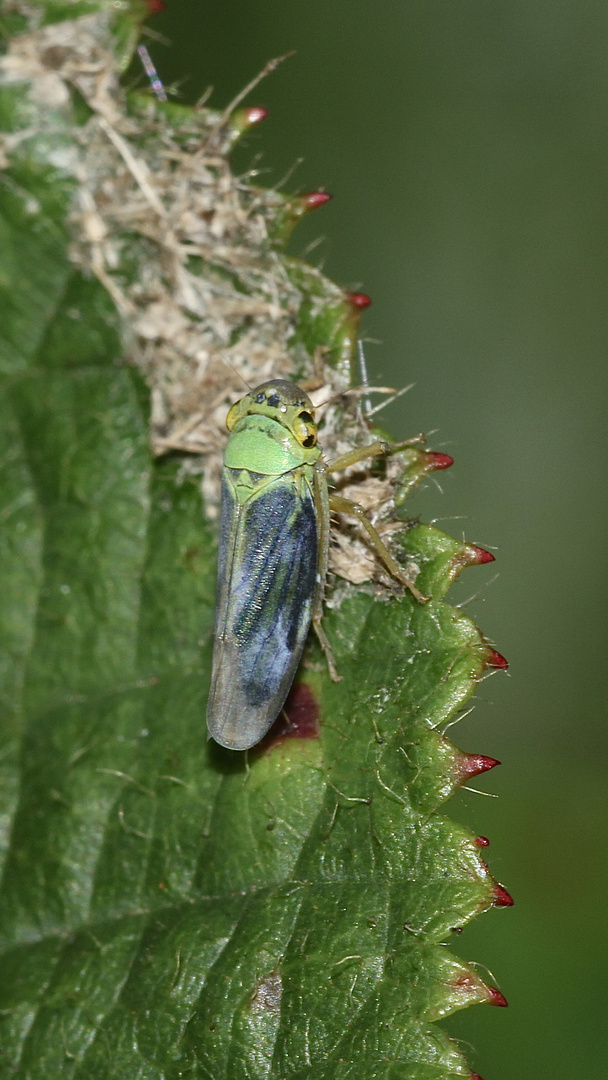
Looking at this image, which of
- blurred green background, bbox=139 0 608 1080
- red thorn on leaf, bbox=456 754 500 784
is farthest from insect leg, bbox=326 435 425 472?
blurred green background, bbox=139 0 608 1080

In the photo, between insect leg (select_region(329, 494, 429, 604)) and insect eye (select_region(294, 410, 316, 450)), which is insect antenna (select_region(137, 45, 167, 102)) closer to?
insect eye (select_region(294, 410, 316, 450))

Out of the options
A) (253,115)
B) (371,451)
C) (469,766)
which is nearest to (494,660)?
(469,766)

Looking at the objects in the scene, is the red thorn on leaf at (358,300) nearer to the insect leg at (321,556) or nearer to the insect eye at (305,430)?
the insect eye at (305,430)

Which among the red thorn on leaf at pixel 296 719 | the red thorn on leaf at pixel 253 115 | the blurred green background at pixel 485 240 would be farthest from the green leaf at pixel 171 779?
the blurred green background at pixel 485 240

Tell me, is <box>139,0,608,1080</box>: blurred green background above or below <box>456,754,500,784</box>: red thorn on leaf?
above

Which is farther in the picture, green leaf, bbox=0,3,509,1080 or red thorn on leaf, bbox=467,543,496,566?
red thorn on leaf, bbox=467,543,496,566

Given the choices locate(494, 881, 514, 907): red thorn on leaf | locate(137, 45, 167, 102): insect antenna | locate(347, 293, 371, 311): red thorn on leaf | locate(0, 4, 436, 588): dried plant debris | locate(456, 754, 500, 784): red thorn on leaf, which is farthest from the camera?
locate(137, 45, 167, 102): insect antenna

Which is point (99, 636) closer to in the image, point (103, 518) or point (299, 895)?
point (103, 518)

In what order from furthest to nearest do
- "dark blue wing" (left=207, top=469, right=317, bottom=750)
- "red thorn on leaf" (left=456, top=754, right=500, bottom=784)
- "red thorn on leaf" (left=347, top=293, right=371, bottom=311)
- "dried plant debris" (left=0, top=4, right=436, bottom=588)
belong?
"dried plant debris" (left=0, top=4, right=436, bottom=588) → "red thorn on leaf" (left=347, top=293, right=371, bottom=311) → "dark blue wing" (left=207, top=469, right=317, bottom=750) → "red thorn on leaf" (left=456, top=754, right=500, bottom=784)
